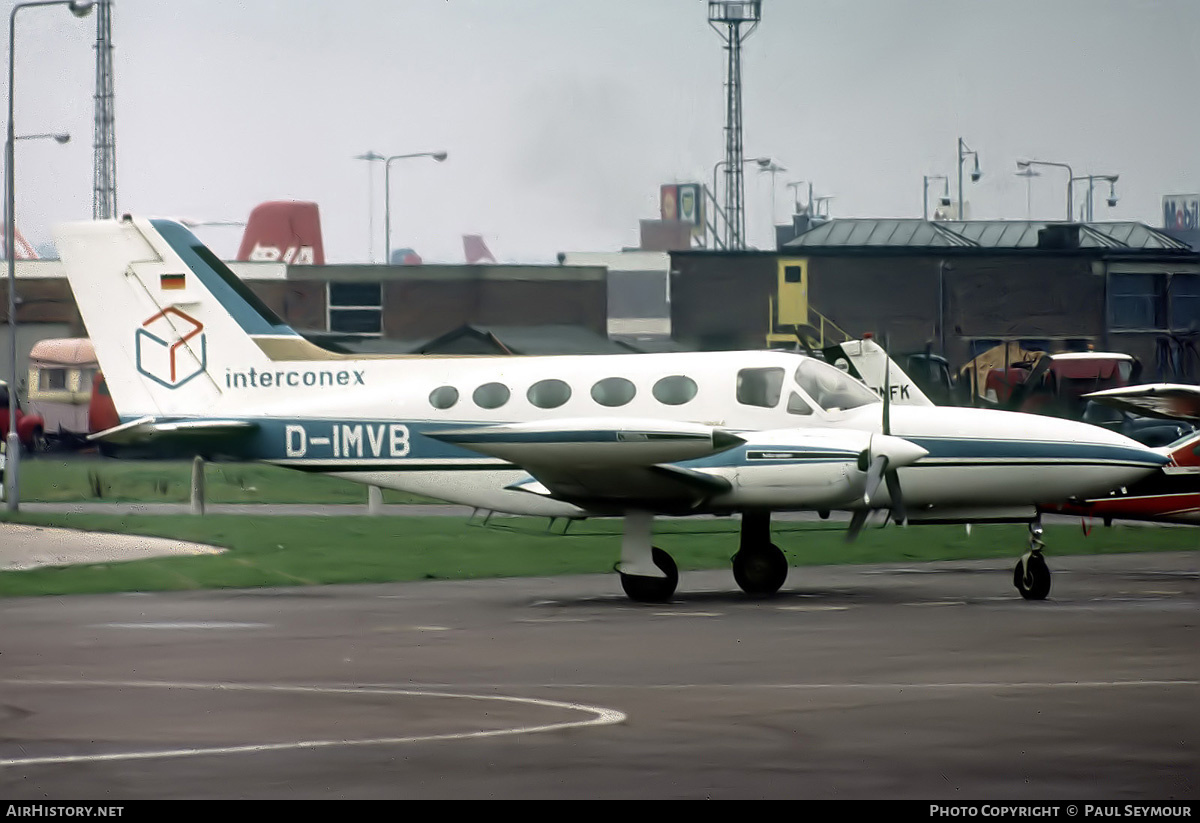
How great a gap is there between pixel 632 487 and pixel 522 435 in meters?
1.59

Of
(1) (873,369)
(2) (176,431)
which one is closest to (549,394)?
(2) (176,431)

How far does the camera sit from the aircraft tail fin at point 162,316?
22.7m

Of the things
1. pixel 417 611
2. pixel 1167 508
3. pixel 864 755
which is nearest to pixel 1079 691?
pixel 864 755

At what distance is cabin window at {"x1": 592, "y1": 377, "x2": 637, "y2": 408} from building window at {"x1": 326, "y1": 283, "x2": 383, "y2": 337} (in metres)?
56.5

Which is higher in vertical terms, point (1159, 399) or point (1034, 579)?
point (1159, 399)

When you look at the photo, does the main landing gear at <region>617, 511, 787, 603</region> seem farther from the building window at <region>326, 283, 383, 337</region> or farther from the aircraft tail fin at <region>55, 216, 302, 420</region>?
the building window at <region>326, 283, 383, 337</region>

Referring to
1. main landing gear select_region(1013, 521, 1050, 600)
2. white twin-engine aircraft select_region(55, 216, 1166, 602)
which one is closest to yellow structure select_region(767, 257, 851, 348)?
white twin-engine aircraft select_region(55, 216, 1166, 602)

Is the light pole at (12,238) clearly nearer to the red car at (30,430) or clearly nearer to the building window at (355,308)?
the red car at (30,430)

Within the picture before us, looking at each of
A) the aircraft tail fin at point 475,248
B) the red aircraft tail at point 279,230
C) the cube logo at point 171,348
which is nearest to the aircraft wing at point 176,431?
the cube logo at point 171,348

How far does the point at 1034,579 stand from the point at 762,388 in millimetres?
3424

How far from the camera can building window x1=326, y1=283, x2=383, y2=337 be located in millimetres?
76062

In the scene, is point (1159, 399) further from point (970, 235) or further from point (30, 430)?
point (970, 235)

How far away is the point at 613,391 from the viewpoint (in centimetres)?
2014
